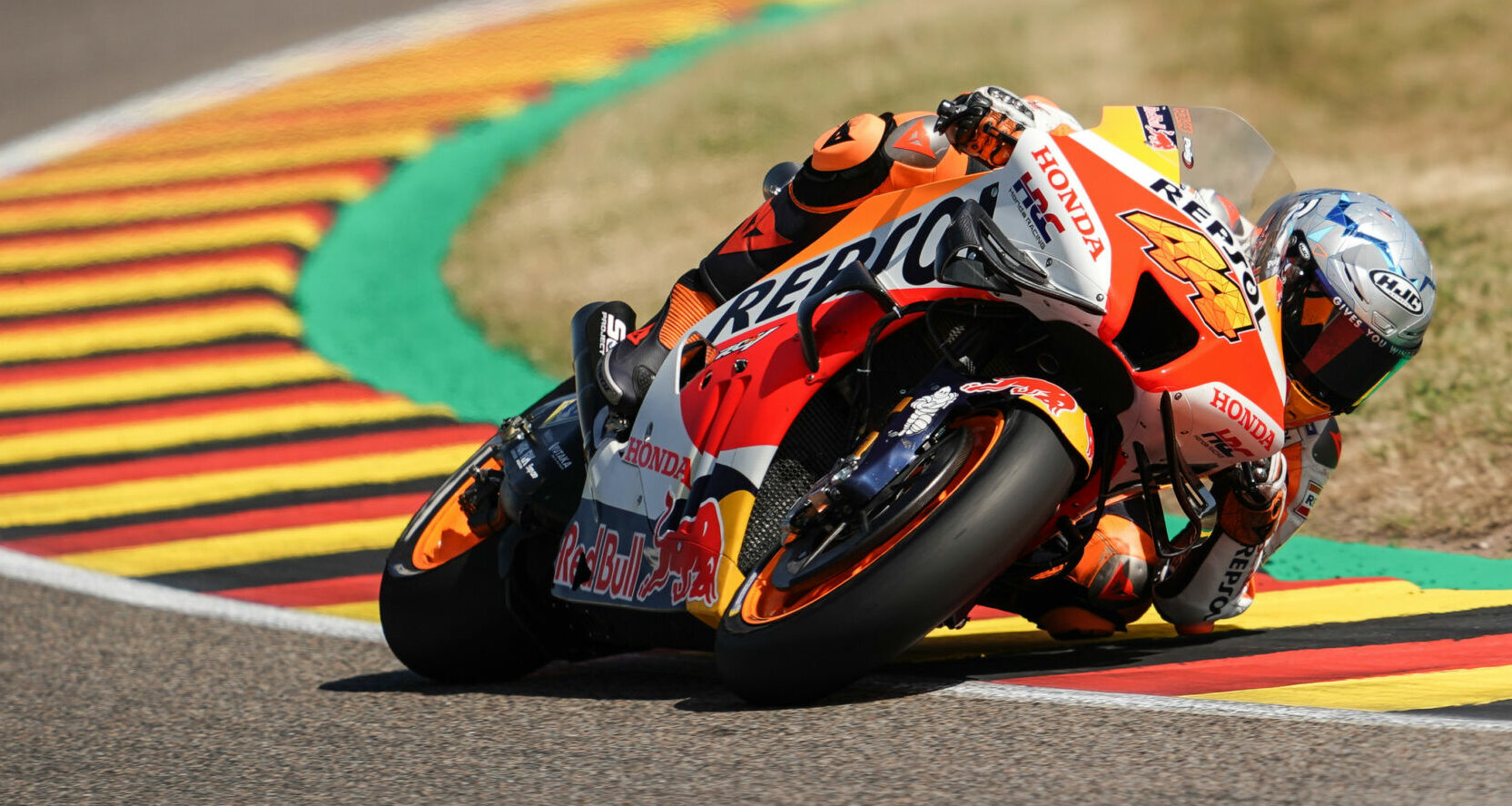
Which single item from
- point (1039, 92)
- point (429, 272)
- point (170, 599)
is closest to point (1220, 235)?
point (170, 599)

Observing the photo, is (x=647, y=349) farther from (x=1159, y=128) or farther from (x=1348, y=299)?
(x=1348, y=299)

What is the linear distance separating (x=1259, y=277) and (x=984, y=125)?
28.6 inches

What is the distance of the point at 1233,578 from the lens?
4.20m

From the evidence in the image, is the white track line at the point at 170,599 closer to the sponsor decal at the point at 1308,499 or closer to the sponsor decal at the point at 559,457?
the sponsor decal at the point at 559,457

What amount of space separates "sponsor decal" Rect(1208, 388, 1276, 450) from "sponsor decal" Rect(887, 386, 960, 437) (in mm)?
538

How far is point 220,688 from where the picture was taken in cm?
441

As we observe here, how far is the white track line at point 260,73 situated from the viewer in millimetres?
12438

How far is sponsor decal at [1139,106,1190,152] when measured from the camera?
3.88 metres

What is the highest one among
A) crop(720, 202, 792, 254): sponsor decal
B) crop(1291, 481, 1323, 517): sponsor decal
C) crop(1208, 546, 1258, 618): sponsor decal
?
crop(720, 202, 792, 254): sponsor decal

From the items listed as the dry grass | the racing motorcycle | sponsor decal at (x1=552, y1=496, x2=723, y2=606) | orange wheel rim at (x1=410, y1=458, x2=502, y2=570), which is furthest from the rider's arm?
the dry grass

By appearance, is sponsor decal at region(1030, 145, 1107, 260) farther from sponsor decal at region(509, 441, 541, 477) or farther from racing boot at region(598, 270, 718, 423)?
sponsor decal at region(509, 441, 541, 477)

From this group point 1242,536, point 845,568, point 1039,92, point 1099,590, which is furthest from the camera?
point 1039,92

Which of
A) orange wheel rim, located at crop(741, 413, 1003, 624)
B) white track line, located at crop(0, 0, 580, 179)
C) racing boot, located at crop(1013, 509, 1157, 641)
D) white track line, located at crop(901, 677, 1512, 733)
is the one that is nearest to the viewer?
white track line, located at crop(901, 677, 1512, 733)

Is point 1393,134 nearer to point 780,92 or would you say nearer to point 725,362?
point 780,92
